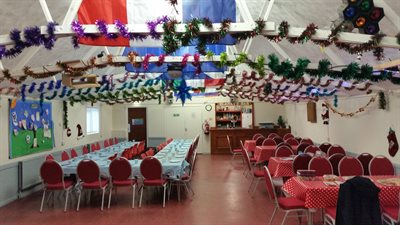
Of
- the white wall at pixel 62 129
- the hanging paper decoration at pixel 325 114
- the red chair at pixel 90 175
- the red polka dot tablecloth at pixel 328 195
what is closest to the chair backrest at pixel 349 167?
the red polka dot tablecloth at pixel 328 195

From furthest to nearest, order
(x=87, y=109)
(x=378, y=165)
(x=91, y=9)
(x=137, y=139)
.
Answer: (x=137, y=139)
(x=87, y=109)
(x=378, y=165)
(x=91, y=9)

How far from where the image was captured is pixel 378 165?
5973 mm

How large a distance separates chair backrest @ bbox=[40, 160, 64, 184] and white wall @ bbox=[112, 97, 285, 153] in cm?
956

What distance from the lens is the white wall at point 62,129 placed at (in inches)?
300

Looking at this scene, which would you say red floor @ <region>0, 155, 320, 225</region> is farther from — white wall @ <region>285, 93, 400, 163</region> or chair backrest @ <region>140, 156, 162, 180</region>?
white wall @ <region>285, 93, 400, 163</region>

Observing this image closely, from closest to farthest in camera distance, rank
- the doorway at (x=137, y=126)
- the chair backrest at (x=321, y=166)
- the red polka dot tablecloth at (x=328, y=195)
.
→ the red polka dot tablecloth at (x=328, y=195)
the chair backrest at (x=321, y=166)
the doorway at (x=137, y=126)

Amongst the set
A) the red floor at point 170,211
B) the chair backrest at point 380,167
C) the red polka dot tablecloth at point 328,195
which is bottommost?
the red floor at point 170,211

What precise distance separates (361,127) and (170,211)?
16.8 feet

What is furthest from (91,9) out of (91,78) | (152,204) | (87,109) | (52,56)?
(87,109)

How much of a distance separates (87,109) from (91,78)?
24.3 ft

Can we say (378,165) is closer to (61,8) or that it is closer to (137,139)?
(61,8)

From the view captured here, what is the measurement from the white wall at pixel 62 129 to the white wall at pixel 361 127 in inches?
324

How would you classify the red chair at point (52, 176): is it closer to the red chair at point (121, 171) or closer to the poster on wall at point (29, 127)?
the red chair at point (121, 171)

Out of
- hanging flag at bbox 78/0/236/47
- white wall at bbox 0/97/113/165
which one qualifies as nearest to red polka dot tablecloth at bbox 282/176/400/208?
hanging flag at bbox 78/0/236/47
